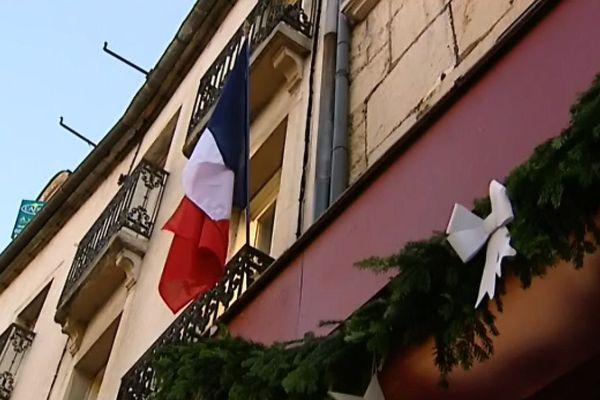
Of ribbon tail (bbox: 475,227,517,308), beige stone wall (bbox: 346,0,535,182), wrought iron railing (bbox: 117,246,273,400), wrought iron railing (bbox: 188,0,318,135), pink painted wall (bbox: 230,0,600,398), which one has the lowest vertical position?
ribbon tail (bbox: 475,227,517,308)

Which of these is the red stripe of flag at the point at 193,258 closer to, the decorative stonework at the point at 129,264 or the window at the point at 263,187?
the window at the point at 263,187

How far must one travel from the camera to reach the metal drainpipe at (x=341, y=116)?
6.47m

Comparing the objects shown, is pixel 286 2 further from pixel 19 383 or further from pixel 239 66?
pixel 19 383

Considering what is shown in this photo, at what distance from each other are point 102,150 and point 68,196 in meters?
1.15

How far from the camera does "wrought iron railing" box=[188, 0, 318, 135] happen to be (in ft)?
27.7

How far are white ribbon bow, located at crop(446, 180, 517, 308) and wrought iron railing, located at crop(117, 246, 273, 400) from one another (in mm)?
3255

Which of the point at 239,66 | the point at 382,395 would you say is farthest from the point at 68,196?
the point at 382,395

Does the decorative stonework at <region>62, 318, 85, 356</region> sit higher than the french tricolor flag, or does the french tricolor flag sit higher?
the decorative stonework at <region>62, 318, 85, 356</region>

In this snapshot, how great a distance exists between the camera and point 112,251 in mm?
9719

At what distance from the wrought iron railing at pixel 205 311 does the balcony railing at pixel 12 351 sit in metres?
5.36

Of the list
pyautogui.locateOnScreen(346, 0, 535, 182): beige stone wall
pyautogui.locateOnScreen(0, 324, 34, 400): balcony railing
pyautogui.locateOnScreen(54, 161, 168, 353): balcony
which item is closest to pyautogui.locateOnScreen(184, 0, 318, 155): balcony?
pyautogui.locateOnScreen(346, 0, 535, 182): beige stone wall

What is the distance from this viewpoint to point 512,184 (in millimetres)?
3061

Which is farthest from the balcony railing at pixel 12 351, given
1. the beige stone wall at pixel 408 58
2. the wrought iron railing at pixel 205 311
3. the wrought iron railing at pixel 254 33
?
the beige stone wall at pixel 408 58

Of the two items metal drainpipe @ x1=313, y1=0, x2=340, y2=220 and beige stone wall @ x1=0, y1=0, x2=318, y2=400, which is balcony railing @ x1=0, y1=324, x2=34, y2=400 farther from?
metal drainpipe @ x1=313, y1=0, x2=340, y2=220
